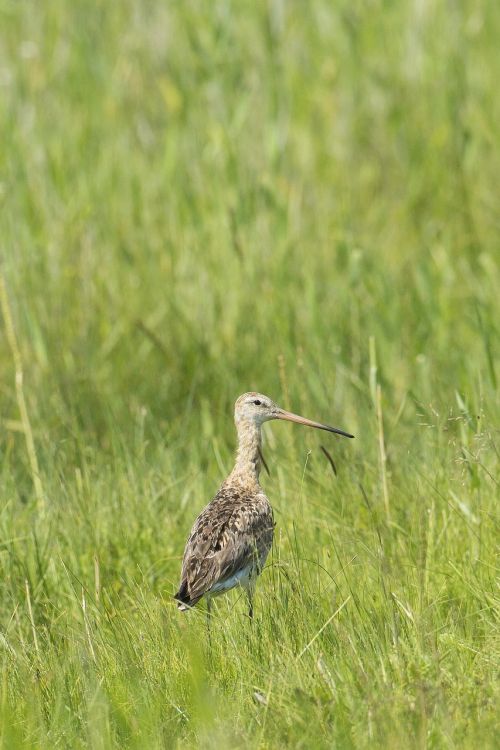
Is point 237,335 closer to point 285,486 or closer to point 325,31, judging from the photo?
point 285,486

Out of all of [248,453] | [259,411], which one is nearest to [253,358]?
[259,411]

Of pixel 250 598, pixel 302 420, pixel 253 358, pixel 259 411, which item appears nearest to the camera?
pixel 250 598

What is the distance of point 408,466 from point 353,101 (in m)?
4.02

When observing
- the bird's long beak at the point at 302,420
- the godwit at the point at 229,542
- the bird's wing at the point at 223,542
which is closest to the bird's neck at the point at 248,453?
the godwit at the point at 229,542

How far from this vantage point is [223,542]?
4.77m

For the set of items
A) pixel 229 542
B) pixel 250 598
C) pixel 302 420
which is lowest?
pixel 250 598

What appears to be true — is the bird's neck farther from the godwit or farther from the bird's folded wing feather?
the bird's folded wing feather

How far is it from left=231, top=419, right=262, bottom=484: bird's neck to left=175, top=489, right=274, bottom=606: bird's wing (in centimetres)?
26

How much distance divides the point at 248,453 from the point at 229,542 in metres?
0.68

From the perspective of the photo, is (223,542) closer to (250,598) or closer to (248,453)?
(250,598)

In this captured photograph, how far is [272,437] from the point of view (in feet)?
19.9

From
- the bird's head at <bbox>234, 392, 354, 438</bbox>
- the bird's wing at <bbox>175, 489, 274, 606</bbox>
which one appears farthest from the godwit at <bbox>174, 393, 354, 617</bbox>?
the bird's head at <bbox>234, 392, 354, 438</bbox>

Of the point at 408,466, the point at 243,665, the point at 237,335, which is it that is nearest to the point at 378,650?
the point at 243,665

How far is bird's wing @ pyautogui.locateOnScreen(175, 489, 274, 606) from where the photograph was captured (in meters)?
4.61
